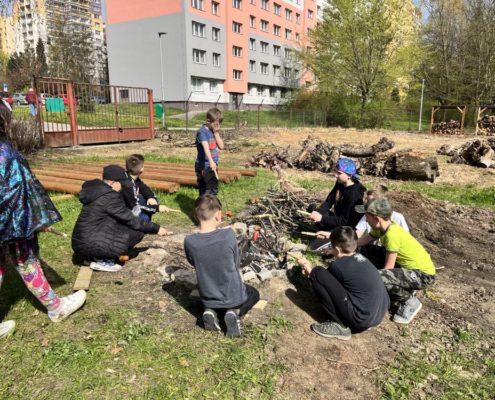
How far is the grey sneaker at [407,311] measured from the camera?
3.53 metres

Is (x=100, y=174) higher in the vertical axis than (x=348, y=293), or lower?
higher

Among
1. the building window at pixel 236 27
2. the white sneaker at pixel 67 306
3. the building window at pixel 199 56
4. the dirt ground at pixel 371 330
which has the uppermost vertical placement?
the building window at pixel 236 27

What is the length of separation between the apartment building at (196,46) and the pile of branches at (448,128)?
14.9 metres

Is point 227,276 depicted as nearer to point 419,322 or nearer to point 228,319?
point 228,319

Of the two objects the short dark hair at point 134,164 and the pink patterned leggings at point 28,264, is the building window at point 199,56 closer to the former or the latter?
the short dark hair at point 134,164

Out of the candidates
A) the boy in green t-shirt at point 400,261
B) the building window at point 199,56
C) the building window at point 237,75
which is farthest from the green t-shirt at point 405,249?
the building window at point 237,75

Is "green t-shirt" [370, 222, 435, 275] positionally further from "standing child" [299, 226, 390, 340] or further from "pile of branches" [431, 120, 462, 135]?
"pile of branches" [431, 120, 462, 135]

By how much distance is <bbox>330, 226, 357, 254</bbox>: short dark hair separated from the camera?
3.24 m

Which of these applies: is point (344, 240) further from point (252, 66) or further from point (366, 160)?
point (252, 66)

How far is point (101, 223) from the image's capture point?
4.16 metres

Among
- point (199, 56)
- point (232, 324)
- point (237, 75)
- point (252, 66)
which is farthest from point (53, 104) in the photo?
point (252, 66)

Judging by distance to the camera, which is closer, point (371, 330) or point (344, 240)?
point (344, 240)

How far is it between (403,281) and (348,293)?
0.74 metres

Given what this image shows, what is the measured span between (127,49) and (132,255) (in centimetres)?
4065
